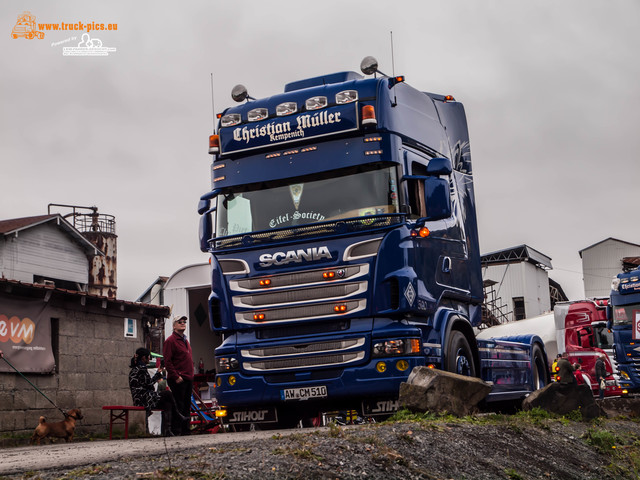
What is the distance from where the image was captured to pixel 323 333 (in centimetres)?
1048

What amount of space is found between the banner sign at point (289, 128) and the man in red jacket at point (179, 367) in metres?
3.14

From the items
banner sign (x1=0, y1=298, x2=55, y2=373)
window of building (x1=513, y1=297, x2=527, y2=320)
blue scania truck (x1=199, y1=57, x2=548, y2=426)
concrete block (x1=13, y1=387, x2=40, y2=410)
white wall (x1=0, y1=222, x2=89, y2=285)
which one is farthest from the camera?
window of building (x1=513, y1=297, x2=527, y2=320)

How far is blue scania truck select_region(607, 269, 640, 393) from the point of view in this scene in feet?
67.9

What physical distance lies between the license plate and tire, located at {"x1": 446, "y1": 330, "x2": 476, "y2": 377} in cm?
167

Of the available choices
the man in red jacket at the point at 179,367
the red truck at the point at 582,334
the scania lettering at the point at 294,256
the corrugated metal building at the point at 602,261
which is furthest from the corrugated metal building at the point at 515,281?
the scania lettering at the point at 294,256

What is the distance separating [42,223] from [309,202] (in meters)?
27.8

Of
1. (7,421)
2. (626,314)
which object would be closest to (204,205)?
(7,421)

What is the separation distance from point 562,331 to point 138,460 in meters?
25.4

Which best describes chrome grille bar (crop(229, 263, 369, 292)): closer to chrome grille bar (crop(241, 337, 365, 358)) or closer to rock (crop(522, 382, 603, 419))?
chrome grille bar (crop(241, 337, 365, 358))

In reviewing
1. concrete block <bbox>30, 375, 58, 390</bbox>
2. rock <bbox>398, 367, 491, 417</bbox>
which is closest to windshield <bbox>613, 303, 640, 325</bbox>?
rock <bbox>398, 367, 491, 417</bbox>

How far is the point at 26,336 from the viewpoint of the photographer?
16.0 metres

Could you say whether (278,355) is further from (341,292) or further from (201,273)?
(201,273)

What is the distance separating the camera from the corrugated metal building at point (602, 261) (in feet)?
209

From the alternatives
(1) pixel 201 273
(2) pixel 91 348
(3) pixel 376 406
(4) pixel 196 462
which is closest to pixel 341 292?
(3) pixel 376 406
